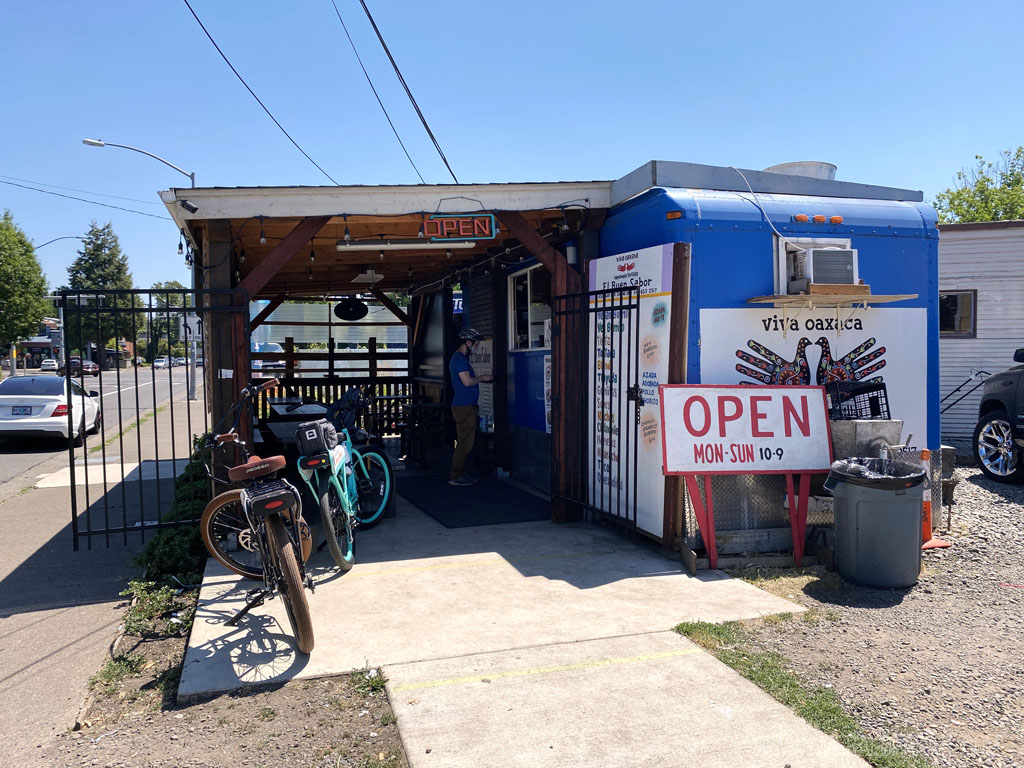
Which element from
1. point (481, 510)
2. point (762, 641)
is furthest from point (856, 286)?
point (481, 510)

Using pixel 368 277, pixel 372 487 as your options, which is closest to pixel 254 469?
pixel 372 487

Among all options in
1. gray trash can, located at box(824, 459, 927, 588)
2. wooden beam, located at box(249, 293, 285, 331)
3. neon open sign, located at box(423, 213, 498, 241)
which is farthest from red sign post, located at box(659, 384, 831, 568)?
wooden beam, located at box(249, 293, 285, 331)

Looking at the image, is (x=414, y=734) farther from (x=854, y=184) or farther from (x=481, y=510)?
(x=854, y=184)

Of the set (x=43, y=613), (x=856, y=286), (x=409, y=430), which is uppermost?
(x=856, y=286)

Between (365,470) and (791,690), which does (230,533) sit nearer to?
(365,470)

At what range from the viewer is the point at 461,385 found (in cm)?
925

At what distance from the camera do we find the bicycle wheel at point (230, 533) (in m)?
5.50

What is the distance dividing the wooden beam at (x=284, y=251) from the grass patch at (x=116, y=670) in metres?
3.18

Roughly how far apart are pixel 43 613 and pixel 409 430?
19.9 feet

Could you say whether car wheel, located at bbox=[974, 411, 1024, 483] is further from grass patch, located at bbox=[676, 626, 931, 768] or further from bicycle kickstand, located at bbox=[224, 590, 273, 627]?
bicycle kickstand, located at bbox=[224, 590, 273, 627]

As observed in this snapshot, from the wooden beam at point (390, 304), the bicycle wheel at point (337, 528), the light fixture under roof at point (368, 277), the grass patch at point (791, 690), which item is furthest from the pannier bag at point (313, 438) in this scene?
the wooden beam at point (390, 304)

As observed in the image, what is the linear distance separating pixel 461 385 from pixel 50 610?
490 centimetres

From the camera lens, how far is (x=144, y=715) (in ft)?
12.3

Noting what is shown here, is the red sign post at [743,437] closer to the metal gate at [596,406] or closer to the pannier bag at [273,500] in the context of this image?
the metal gate at [596,406]
